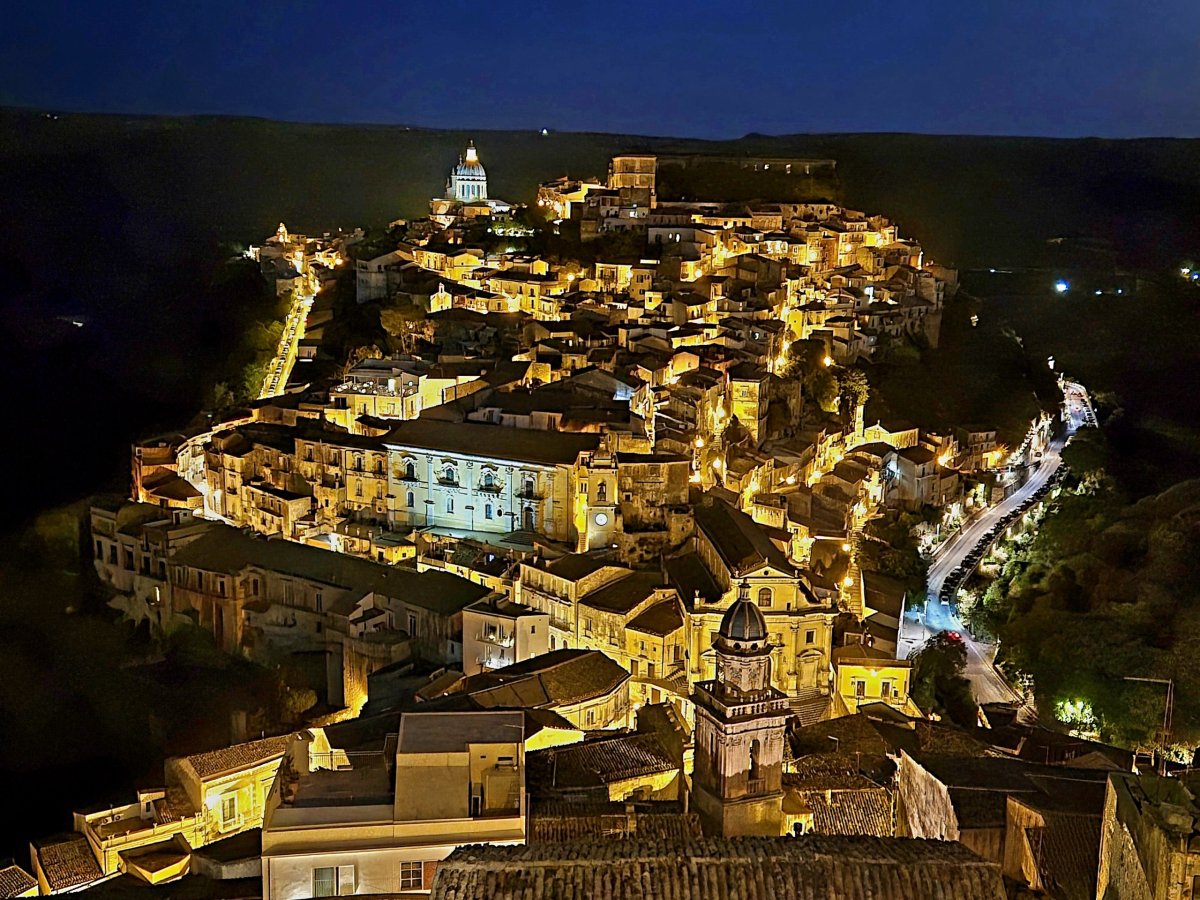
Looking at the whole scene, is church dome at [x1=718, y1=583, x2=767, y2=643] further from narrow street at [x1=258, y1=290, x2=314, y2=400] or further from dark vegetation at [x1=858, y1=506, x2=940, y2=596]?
narrow street at [x1=258, y1=290, x2=314, y2=400]

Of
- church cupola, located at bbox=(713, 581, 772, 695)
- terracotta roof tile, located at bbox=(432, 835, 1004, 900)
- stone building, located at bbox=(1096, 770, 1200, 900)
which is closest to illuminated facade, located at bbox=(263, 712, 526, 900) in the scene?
terracotta roof tile, located at bbox=(432, 835, 1004, 900)

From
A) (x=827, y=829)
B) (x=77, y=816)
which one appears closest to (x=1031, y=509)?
(x=827, y=829)

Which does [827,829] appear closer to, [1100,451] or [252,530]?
[252,530]

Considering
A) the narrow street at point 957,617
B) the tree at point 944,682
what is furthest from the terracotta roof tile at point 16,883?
the narrow street at point 957,617

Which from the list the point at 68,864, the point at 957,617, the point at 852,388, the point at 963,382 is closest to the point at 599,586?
the point at 68,864

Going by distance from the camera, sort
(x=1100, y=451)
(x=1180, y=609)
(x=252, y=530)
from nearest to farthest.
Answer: (x=1180, y=609), (x=252, y=530), (x=1100, y=451)

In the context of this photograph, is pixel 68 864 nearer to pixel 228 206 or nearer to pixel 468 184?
pixel 468 184

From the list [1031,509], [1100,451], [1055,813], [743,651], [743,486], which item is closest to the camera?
[1055,813]

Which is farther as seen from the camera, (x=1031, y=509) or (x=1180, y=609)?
(x=1031, y=509)
